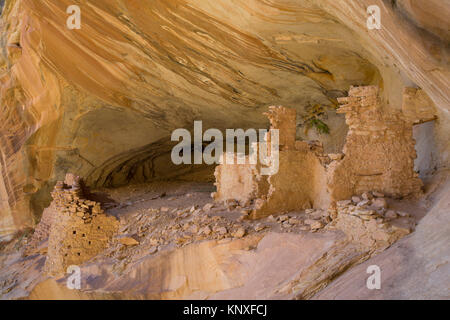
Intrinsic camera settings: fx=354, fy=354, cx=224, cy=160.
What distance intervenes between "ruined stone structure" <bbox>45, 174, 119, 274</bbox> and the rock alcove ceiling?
3442 millimetres

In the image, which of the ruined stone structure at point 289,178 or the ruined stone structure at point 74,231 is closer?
the ruined stone structure at point 289,178

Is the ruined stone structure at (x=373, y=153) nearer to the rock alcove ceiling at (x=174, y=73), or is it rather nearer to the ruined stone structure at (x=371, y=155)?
the ruined stone structure at (x=371, y=155)

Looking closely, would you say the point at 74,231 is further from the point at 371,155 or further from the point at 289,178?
the point at 371,155

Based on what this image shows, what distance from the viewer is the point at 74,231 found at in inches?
268

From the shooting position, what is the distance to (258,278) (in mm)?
4645

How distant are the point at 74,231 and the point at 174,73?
4.26 meters

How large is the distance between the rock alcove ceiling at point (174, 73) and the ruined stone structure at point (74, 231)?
3.44 metres

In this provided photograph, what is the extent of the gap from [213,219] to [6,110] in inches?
299

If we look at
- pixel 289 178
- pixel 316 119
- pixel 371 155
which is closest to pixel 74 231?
pixel 289 178

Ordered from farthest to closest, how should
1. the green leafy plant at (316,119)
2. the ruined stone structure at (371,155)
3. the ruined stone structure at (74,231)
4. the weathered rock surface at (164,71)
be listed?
the green leafy plant at (316,119) → the ruined stone structure at (74,231) → the ruined stone structure at (371,155) → the weathered rock surface at (164,71)

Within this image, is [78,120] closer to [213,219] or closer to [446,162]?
[213,219]

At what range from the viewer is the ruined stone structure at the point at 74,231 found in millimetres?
6680

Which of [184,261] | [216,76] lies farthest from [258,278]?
[216,76]

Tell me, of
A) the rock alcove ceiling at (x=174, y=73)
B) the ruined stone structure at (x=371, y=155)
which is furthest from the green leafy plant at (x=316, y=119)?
the ruined stone structure at (x=371, y=155)
